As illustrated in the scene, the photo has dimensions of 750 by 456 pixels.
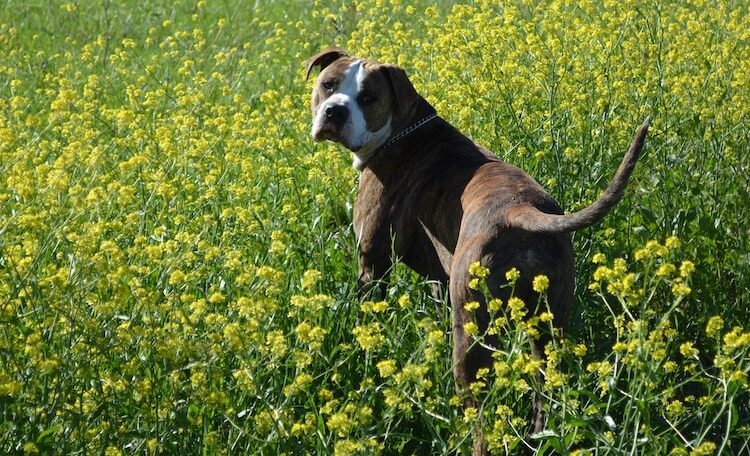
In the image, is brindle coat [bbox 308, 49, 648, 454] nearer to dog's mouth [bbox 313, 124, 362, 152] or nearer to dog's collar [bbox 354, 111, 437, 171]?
dog's collar [bbox 354, 111, 437, 171]

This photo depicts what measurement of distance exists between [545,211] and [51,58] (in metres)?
5.69

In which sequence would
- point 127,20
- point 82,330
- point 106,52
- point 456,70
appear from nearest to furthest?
1. point 82,330
2. point 456,70
3. point 106,52
4. point 127,20

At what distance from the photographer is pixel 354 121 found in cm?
604

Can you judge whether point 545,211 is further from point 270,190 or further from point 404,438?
point 270,190

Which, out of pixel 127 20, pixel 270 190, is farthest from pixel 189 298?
pixel 127 20

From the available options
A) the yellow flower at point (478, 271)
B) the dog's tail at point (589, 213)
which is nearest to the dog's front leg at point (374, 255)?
the dog's tail at point (589, 213)

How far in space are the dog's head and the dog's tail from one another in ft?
4.26

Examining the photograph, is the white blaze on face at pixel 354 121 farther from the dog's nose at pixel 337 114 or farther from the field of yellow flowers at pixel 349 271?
the field of yellow flowers at pixel 349 271

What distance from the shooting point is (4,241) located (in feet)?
16.7

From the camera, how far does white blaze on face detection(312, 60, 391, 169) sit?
6.04m

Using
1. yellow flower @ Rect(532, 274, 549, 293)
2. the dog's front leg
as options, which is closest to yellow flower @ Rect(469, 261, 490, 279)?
yellow flower @ Rect(532, 274, 549, 293)

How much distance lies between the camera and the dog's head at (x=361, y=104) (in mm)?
6035

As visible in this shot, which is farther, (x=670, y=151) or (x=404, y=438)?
(x=670, y=151)

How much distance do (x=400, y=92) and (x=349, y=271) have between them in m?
0.86
